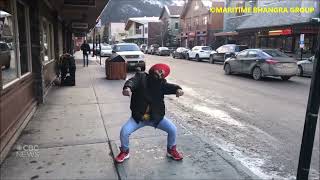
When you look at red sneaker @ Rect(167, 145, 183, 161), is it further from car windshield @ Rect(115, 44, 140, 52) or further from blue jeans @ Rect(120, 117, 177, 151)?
car windshield @ Rect(115, 44, 140, 52)

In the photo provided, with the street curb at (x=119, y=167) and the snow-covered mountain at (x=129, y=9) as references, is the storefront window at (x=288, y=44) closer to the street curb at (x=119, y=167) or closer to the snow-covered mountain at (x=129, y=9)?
the street curb at (x=119, y=167)

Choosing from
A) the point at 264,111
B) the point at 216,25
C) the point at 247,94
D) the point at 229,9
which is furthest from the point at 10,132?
the point at 216,25

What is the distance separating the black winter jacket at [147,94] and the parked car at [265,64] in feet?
37.0

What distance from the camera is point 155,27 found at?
→ 7306cm

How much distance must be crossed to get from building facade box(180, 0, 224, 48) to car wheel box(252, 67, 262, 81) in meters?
28.7

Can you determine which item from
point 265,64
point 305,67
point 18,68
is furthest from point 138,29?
point 18,68

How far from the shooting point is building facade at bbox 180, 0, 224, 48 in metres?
46.0

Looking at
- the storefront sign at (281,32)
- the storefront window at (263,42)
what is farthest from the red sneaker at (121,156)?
the storefront window at (263,42)

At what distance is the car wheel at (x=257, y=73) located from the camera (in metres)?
15.3

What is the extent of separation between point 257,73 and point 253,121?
8548mm

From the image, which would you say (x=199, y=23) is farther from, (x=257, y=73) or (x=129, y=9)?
(x=129, y=9)

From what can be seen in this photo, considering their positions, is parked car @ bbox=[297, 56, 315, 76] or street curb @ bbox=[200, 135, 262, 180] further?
parked car @ bbox=[297, 56, 315, 76]

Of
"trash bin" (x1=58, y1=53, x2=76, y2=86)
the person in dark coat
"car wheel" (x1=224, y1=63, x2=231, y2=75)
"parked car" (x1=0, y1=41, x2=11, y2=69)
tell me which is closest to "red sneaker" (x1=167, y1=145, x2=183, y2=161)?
the person in dark coat

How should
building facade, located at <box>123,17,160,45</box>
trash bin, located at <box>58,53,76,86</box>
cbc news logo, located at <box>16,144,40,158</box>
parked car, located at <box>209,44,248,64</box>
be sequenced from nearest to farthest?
Answer: 1. cbc news logo, located at <box>16,144,40,158</box>
2. trash bin, located at <box>58,53,76,86</box>
3. parked car, located at <box>209,44,248,64</box>
4. building facade, located at <box>123,17,160,45</box>
